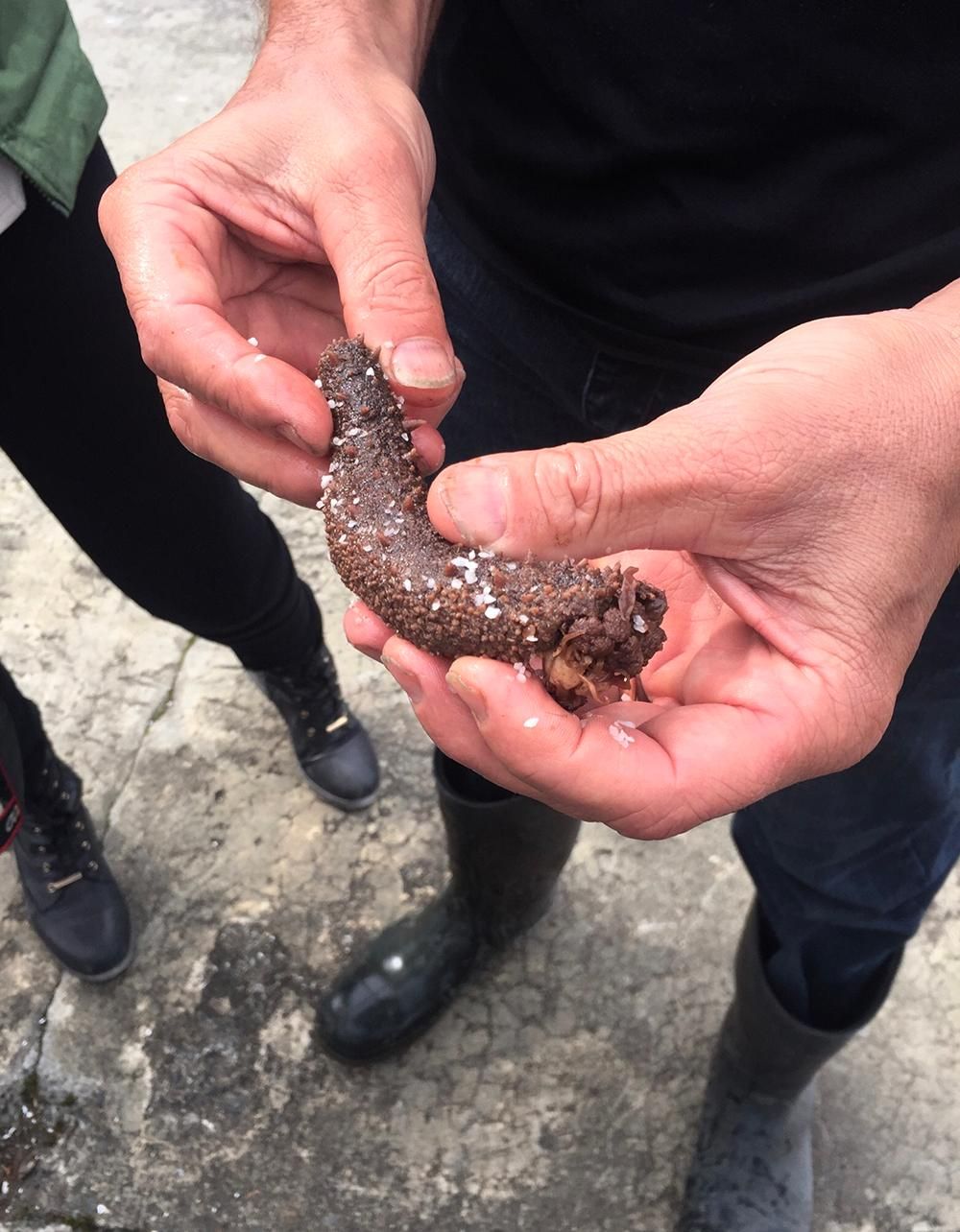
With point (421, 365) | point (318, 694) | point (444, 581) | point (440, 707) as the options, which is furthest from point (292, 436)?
point (318, 694)

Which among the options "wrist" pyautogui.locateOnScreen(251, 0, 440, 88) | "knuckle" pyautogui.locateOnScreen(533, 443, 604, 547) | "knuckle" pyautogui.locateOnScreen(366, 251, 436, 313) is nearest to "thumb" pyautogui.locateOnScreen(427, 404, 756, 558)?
"knuckle" pyautogui.locateOnScreen(533, 443, 604, 547)

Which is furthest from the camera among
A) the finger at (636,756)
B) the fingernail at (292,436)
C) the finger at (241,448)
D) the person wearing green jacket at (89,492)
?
the person wearing green jacket at (89,492)

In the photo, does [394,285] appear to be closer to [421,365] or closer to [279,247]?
[421,365]

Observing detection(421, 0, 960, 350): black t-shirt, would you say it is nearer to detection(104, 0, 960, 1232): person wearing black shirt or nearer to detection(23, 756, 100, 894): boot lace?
detection(104, 0, 960, 1232): person wearing black shirt

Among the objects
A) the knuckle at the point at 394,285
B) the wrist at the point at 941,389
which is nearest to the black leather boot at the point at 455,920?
the knuckle at the point at 394,285

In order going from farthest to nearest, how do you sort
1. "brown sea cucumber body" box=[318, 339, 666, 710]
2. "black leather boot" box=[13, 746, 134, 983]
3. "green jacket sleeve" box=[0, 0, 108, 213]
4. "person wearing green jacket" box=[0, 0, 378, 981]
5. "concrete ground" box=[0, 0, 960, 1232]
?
"black leather boot" box=[13, 746, 134, 983], "concrete ground" box=[0, 0, 960, 1232], "person wearing green jacket" box=[0, 0, 378, 981], "green jacket sleeve" box=[0, 0, 108, 213], "brown sea cucumber body" box=[318, 339, 666, 710]

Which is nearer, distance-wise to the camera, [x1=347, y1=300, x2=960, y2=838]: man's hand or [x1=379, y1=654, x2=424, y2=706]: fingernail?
[x1=347, y1=300, x2=960, y2=838]: man's hand

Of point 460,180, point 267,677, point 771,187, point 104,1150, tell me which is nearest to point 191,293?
point 460,180

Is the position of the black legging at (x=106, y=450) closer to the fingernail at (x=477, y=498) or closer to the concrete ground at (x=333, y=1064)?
the concrete ground at (x=333, y=1064)

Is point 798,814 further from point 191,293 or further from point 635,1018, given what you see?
point 191,293
